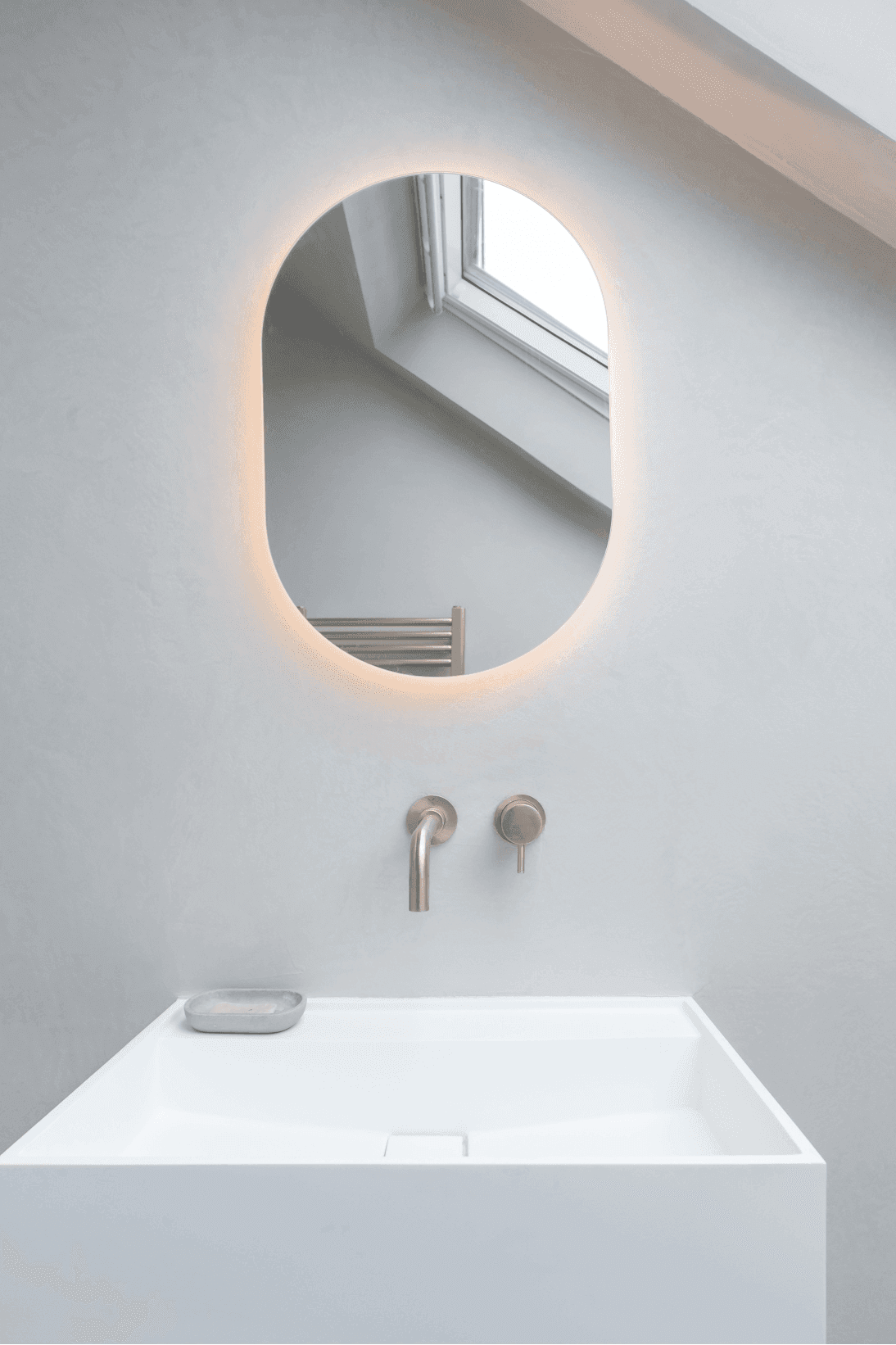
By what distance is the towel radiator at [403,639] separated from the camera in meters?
1.29

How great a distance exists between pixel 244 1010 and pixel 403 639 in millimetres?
581

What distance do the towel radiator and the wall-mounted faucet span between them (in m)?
0.20

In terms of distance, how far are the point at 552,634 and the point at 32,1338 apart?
1013 millimetres

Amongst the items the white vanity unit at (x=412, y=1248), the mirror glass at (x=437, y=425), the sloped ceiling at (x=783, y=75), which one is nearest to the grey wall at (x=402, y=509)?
the mirror glass at (x=437, y=425)

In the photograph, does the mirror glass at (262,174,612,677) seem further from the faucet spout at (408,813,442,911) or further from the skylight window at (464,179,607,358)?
the faucet spout at (408,813,442,911)

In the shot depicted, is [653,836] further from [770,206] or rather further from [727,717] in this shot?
[770,206]

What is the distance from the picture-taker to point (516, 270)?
1300 mm

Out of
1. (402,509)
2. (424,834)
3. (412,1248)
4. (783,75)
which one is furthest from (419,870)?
(783,75)

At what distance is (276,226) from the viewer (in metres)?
1.30

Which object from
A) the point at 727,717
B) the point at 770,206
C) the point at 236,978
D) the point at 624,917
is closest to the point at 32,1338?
the point at 236,978

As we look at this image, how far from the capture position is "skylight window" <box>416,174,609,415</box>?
1.29 meters

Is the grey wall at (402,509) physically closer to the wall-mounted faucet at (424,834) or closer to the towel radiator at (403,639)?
the towel radiator at (403,639)

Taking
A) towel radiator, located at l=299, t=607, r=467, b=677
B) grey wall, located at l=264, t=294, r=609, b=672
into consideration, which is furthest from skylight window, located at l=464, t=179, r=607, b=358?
towel radiator, located at l=299, t=607, r=467, b=677

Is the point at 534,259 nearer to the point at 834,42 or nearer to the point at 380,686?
the point at 834,42
